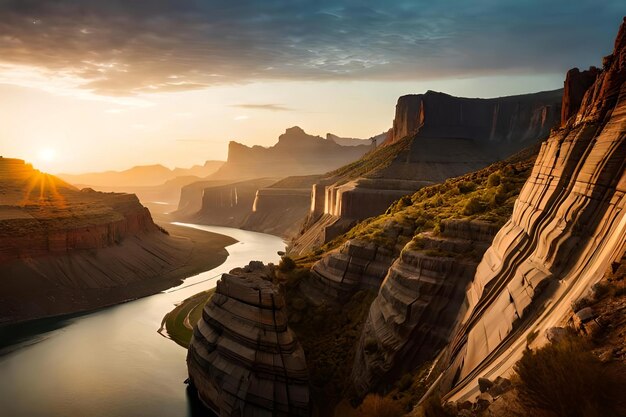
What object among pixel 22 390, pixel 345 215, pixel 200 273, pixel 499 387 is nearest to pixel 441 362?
pixel 499 387

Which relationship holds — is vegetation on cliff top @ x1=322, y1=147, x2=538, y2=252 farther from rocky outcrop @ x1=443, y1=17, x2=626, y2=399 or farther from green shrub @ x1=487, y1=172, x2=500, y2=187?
rocky outcrop @ x1=443, y1=17, x2=626, y2=399

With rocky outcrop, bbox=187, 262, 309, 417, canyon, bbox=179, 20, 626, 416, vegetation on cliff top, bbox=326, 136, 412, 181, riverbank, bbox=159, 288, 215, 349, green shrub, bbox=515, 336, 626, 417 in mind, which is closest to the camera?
green shrub, bbox=515, 336, 626, 417

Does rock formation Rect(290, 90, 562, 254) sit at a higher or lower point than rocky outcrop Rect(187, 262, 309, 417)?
higher

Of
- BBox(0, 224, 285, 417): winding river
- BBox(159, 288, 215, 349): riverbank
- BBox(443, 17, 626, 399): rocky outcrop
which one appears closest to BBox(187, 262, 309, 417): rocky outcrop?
BBox(0, 224, 285, 417): winding river

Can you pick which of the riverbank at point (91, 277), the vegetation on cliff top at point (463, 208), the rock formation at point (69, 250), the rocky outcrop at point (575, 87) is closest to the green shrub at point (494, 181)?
the vegetation on cliff top at point (463, 208)

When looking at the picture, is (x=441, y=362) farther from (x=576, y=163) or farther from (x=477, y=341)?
(x=576, y=163)
